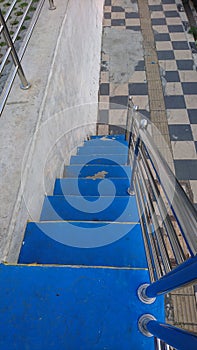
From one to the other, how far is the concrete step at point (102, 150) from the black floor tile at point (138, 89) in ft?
3.99

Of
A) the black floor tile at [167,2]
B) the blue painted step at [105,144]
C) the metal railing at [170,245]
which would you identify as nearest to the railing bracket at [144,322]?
the metal railing at [170,245]

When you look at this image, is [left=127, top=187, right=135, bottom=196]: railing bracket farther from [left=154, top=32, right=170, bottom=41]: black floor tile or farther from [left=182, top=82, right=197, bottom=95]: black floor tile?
[left=154, top=32, right=170, bottom=41]: black floor tile

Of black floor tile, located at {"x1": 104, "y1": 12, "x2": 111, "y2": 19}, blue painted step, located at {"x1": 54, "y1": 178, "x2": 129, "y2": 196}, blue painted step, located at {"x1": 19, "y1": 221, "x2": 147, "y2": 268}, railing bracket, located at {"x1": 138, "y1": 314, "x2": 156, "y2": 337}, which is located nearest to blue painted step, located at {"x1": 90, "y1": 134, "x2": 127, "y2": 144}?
blue painted step, located at {"x1": 54, "y1": 178, "x2": 129, "y2": 196}

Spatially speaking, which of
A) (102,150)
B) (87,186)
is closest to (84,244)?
(87,186)

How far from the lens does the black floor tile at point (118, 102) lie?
12.7 feet

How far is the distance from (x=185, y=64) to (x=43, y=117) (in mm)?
3249

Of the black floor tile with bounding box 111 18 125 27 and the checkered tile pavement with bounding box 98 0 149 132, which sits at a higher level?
the black floor tile with bounding box 111 18 125 27

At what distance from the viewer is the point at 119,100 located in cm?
393

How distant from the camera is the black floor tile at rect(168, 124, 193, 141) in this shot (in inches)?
134

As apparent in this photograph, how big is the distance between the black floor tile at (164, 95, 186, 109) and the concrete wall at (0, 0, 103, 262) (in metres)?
1.18

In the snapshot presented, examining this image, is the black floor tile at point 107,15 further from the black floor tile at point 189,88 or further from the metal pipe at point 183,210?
the metal pipe at point 183,210

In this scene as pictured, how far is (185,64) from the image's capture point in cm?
421

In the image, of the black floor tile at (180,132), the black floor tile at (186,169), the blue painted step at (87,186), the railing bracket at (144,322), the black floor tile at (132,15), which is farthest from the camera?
the black floor tile at (132,15)

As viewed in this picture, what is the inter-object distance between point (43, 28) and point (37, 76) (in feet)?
2.55
